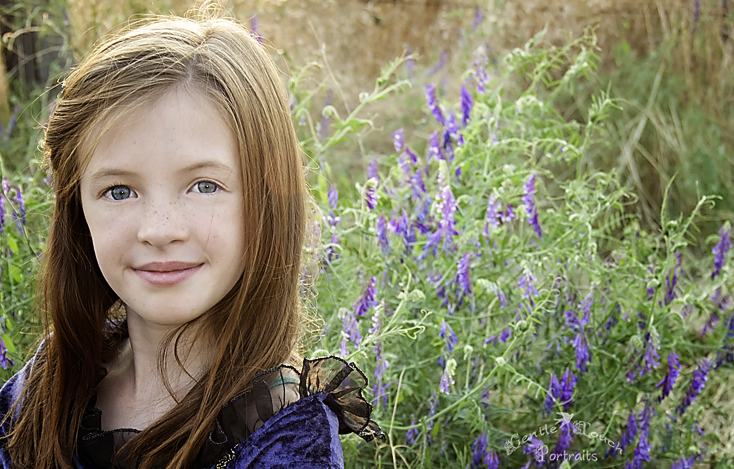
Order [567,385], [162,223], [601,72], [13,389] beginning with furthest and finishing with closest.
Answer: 1. [601,72]
2. [567,385]
3. [13,389]
4. [162,223]

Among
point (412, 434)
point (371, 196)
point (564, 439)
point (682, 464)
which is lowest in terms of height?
point (682, 464)

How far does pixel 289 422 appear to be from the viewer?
1.17 meters

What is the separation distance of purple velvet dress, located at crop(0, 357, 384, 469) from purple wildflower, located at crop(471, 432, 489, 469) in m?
0.55

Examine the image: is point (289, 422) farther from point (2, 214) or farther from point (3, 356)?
point (2, 214)

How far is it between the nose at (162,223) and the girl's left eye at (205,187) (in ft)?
0.12

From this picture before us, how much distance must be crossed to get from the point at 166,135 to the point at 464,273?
91cm

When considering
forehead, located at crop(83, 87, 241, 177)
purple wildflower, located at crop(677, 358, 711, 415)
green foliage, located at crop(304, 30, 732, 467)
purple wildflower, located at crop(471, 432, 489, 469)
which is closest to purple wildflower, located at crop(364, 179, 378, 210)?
green foliage, located at crop(304, 30, 732, 467)

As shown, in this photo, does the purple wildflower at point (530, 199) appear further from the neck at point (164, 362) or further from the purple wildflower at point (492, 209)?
the neck at point (164, 362)

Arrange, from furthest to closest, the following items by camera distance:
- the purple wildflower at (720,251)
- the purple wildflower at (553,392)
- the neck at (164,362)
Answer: the purple wildflower at (720,251) → the purple wildflower at (553,392) → the neck at (164,362)

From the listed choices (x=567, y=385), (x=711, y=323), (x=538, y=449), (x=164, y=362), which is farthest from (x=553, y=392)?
(x=164, y=362)

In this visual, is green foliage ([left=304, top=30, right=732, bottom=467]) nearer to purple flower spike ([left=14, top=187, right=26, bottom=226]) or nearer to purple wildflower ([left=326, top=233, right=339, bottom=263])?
purple wildflower ([left=326, top=233, right=339, bottom=263])

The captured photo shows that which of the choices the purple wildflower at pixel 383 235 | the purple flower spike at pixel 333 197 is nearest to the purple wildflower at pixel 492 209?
the purple wildflower at pixel 383 235

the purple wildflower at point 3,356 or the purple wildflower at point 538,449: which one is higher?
the purple wildflower at point 3,356

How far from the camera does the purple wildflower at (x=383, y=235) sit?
1.84 m
